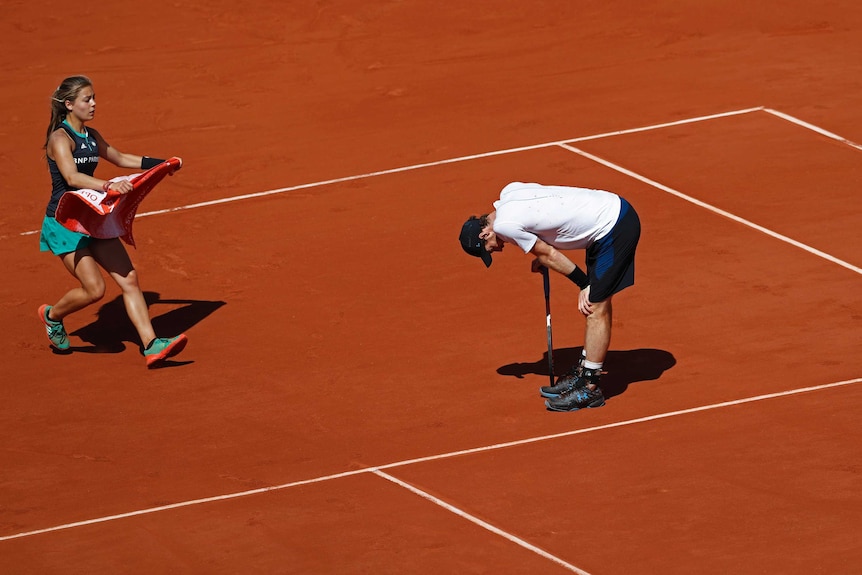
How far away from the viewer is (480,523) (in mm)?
10195

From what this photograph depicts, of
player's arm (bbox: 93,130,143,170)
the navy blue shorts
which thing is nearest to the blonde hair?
player's arm (bbox: 93,130,143,170)

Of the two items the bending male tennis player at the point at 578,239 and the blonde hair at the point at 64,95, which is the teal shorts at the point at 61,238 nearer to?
the blonde hair at the point at 64,95

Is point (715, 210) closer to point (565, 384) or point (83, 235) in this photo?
point (565, 384)

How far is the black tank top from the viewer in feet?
41.8

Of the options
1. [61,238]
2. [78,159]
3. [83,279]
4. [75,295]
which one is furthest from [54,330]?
[78,159]

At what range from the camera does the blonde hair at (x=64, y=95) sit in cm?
1263

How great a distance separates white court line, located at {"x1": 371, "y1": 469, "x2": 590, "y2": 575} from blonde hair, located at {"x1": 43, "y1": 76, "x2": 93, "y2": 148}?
3.90 metres

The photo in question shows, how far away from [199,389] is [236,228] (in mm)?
3591

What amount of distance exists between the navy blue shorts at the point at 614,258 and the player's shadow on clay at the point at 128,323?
3937 mm

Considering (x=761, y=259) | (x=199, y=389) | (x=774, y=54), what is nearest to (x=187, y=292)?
(x=199, y=389)

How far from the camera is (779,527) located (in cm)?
986

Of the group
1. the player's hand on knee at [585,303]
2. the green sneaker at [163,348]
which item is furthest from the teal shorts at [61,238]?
the player's hand on knee at [585,303]

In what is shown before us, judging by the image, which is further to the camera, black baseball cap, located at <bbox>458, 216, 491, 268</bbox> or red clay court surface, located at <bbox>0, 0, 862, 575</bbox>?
black baseball cap, located at <bbox>458, 216, 491, 268</bbox>

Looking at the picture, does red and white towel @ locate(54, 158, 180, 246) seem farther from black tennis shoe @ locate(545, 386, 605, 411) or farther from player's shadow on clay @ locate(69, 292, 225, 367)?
black tennis shoe @ locate(545, 386, 605, 411)
